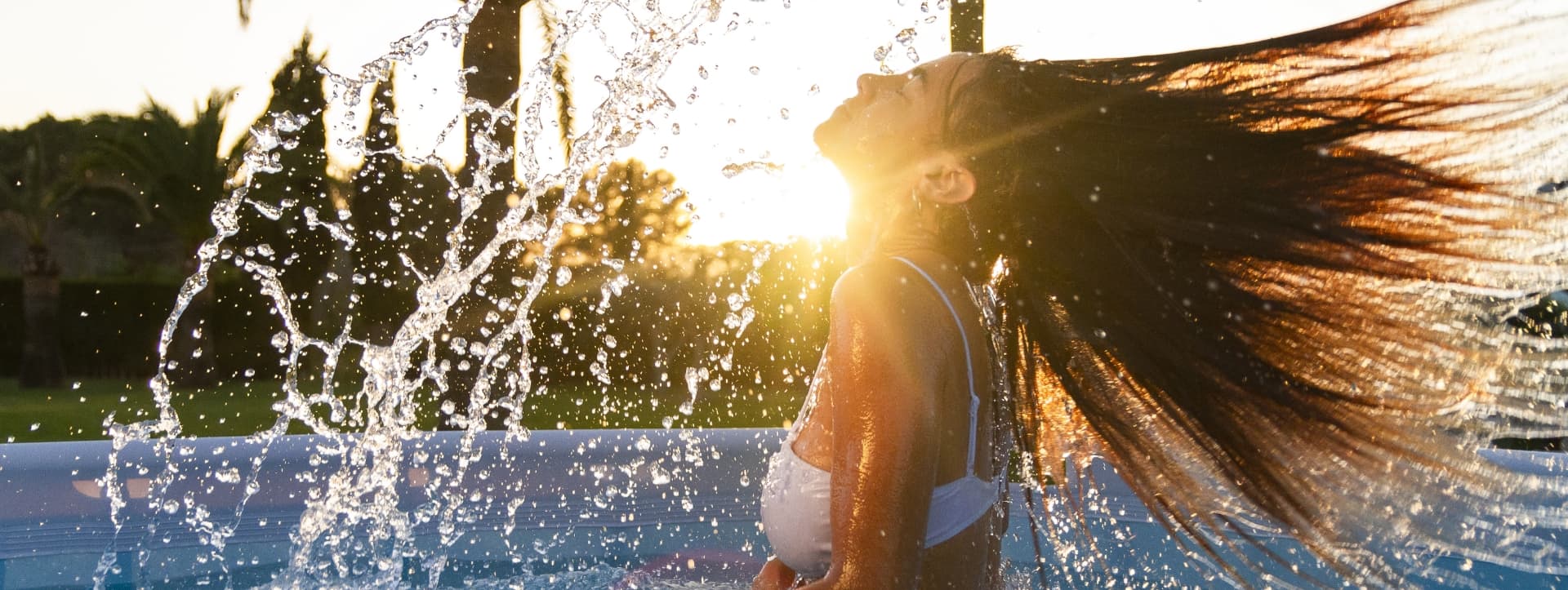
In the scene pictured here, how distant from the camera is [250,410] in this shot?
15.8m


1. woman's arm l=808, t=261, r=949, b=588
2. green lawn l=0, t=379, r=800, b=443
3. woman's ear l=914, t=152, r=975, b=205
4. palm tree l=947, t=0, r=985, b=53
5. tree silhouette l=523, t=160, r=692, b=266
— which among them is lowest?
green lawn l=0, t=379, r=800, b=443

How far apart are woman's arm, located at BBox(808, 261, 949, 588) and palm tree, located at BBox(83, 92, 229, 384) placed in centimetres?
1973

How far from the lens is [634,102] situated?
312cm

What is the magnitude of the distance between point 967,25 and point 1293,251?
4184mm

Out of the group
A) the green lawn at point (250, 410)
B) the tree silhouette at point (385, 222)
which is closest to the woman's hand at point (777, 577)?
the green lawn at point (250, 410)

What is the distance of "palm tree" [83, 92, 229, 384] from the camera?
19297 millimetres

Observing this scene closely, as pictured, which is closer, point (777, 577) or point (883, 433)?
point (883, 433)

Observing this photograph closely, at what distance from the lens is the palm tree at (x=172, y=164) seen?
760 inches

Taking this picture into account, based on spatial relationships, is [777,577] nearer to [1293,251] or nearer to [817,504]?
[817,504]

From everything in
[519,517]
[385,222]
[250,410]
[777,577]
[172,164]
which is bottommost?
[250,410]

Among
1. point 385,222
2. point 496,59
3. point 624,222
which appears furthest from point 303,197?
point 496,59

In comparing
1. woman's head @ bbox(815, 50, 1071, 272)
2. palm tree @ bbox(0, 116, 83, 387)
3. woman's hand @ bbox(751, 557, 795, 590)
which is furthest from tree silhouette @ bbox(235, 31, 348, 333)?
woman's head @ bbox(815, 50, 1071, 272)

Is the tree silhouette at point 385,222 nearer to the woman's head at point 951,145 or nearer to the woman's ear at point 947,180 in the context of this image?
the woman's head at point 951,145

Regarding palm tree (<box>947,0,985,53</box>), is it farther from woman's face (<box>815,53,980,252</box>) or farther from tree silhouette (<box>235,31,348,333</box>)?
tree silhouette (<box>235,31,348,333</box>)
